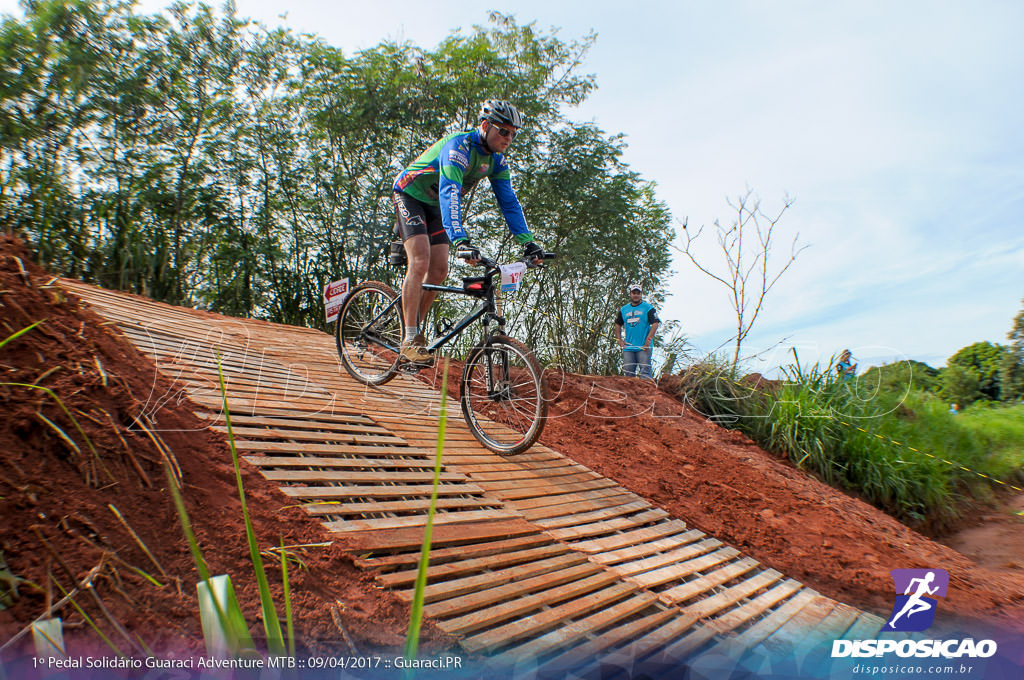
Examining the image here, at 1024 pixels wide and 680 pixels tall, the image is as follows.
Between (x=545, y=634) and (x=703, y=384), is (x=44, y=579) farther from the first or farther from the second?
(x=703, y=384)

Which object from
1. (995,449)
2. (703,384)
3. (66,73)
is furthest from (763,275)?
(66,73)

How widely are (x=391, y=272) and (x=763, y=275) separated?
19.9 ft

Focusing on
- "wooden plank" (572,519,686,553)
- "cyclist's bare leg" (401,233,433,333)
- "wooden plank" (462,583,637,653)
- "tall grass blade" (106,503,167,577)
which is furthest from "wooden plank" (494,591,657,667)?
"cyclist's bare leg" (401,233,433,333)

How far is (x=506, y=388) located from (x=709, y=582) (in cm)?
149

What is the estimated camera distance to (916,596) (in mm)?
2654

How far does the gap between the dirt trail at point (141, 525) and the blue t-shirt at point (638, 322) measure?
13.9 ft

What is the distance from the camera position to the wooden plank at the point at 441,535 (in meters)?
1.79

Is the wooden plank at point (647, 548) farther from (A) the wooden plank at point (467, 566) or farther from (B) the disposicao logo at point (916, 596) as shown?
(B) the disposicao logo at point (916, 596)

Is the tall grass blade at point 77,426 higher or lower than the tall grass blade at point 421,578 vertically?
lower

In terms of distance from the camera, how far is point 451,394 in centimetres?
434

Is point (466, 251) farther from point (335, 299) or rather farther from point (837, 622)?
point (837, 622)

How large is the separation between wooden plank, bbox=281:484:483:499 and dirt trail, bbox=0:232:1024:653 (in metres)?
0.13

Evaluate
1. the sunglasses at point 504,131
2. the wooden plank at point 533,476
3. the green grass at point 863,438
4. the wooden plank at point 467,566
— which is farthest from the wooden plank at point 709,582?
the sunglasses at point 504,131

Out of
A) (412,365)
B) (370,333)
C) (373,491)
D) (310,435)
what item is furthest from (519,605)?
(370,333)
